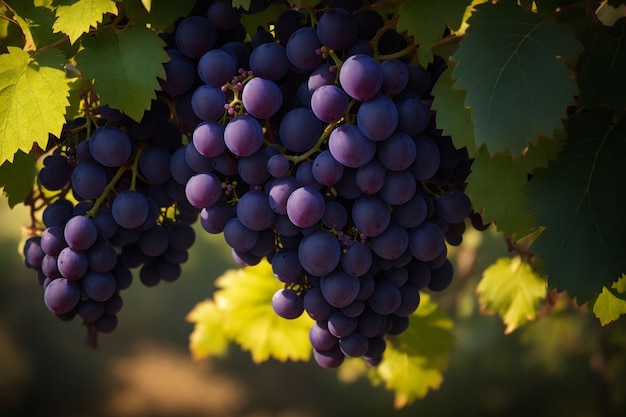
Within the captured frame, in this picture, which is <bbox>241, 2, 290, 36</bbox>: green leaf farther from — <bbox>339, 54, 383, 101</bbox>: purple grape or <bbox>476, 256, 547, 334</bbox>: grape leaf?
<bbox>476, 256, 547, 334</bbox>: grape leaf

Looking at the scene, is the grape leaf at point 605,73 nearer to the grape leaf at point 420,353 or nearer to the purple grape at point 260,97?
the purple grape at point 260,97

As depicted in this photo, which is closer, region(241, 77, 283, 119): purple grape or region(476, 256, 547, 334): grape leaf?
region(241, 77, 283, 119): purple grape

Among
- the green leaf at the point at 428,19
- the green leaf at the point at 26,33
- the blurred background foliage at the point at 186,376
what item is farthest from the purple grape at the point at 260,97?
the blurred background foliage at the point at 186,376

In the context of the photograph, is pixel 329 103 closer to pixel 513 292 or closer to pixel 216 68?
pixel 216 68

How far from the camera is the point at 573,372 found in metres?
2.14

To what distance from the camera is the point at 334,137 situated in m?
0.48

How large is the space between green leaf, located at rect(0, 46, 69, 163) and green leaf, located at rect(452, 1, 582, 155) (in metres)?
0.31

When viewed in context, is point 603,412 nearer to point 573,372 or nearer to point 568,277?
point 573,372

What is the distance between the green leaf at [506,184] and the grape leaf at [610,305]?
9 cm

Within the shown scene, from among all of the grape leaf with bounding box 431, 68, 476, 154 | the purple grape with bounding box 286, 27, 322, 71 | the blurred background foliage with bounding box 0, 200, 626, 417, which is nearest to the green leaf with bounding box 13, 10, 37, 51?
the purple grape with bounding box 286, 27, 322, 71

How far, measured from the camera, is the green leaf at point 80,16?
499mm

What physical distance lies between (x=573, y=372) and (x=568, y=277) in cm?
185

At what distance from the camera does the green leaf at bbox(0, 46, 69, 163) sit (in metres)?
0.52

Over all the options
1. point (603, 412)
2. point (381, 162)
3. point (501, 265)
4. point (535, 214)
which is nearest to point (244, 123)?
point (381, 162)
